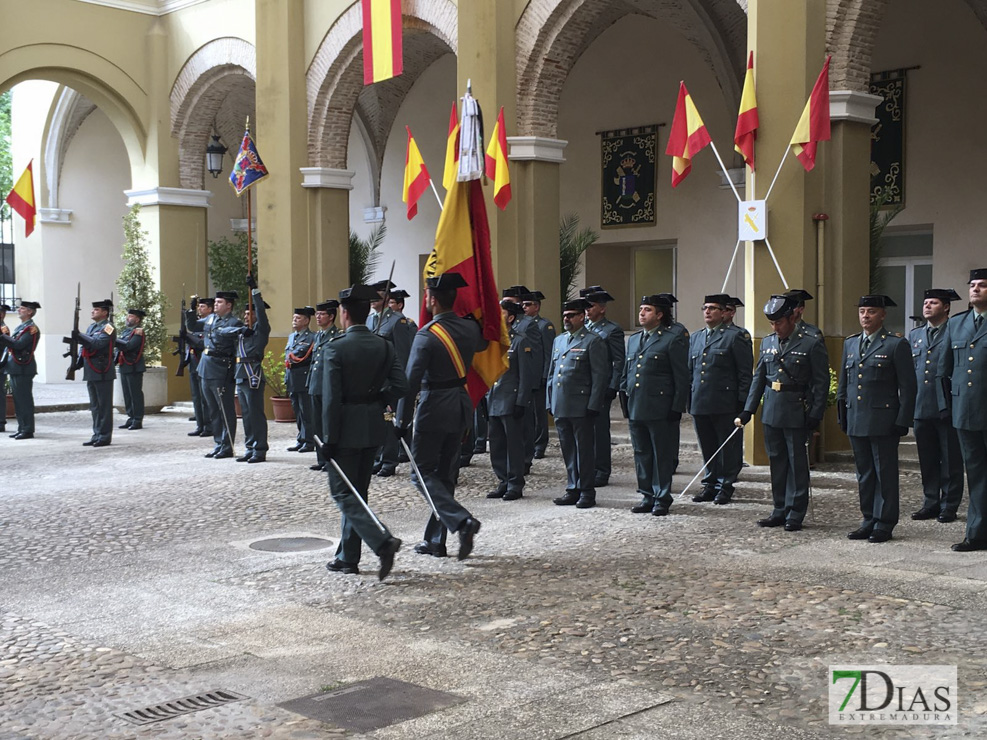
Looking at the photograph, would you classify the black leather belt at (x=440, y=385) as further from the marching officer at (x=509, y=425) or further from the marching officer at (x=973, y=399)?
the marching officer at (x=973, y=399)

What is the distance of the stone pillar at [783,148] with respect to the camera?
10727 mm

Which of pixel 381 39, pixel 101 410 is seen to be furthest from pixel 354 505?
pixel 381 39

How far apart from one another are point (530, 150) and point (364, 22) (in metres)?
3.44

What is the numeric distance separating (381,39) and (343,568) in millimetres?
10280

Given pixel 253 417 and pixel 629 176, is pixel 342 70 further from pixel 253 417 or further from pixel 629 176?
pixel 253 417

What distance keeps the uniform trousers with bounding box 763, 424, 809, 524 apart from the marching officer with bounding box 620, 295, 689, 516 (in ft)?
2.78

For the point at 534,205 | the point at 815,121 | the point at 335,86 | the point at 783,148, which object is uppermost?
the point at 335,86

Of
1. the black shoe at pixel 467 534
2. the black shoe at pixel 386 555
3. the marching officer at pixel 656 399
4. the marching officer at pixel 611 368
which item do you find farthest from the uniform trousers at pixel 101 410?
the black shoe at pixel 386 555

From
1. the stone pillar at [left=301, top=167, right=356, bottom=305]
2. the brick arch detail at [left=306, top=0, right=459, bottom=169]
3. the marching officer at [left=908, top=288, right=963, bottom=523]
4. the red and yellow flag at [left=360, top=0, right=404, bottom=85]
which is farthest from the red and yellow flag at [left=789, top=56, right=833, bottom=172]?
the stone pillar at [left=301, top=167, right=356, bottom=305]

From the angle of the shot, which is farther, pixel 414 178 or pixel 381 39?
pixel 381 39

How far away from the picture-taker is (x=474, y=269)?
26.6ft

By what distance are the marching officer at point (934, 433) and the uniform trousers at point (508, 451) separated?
3041 millimetres

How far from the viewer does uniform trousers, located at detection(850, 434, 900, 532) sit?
7.41 metres

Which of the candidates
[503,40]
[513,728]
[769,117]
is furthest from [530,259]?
[513,728]
